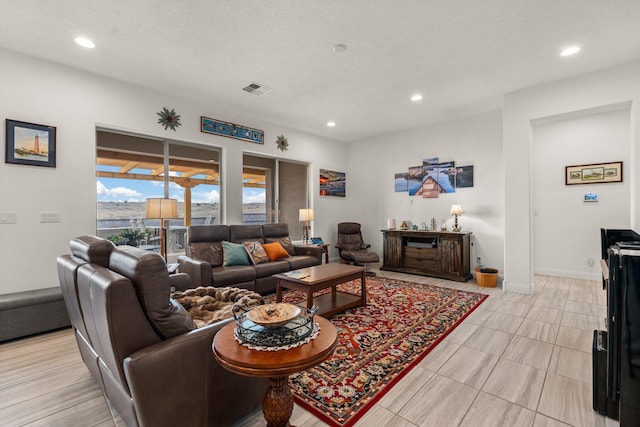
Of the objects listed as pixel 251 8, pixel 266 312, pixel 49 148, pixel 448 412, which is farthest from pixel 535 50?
pixel 49 148

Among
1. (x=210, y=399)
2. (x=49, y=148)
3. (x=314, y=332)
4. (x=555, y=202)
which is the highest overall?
(x=49, y=148)

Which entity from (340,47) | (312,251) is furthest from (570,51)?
(312,251)

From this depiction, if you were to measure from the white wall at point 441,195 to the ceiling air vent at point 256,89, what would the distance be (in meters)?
3.28

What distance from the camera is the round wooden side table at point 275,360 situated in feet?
3.82

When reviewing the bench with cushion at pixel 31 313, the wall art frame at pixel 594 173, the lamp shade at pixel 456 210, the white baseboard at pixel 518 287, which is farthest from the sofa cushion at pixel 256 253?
the wall art frame at pixel 594 173

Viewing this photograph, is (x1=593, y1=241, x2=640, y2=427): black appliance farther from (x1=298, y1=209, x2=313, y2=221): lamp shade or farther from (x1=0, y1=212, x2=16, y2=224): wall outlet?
(x1=0, y1=212, x2=16, y2=224): wall outlet

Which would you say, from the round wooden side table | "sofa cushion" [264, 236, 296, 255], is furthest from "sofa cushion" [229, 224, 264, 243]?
the round wooden side table

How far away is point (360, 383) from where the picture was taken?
2.04m

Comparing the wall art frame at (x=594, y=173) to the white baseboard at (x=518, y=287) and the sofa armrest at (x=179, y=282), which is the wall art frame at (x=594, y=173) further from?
the sofa armrest at (x=179, y=282)

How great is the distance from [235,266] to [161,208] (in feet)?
4.04

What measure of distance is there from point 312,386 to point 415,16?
3074 mm

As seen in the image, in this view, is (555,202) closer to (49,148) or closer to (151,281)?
(151,281)

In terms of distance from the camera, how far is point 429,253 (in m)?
5.26

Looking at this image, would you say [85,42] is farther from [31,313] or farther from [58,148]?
[31,313]
